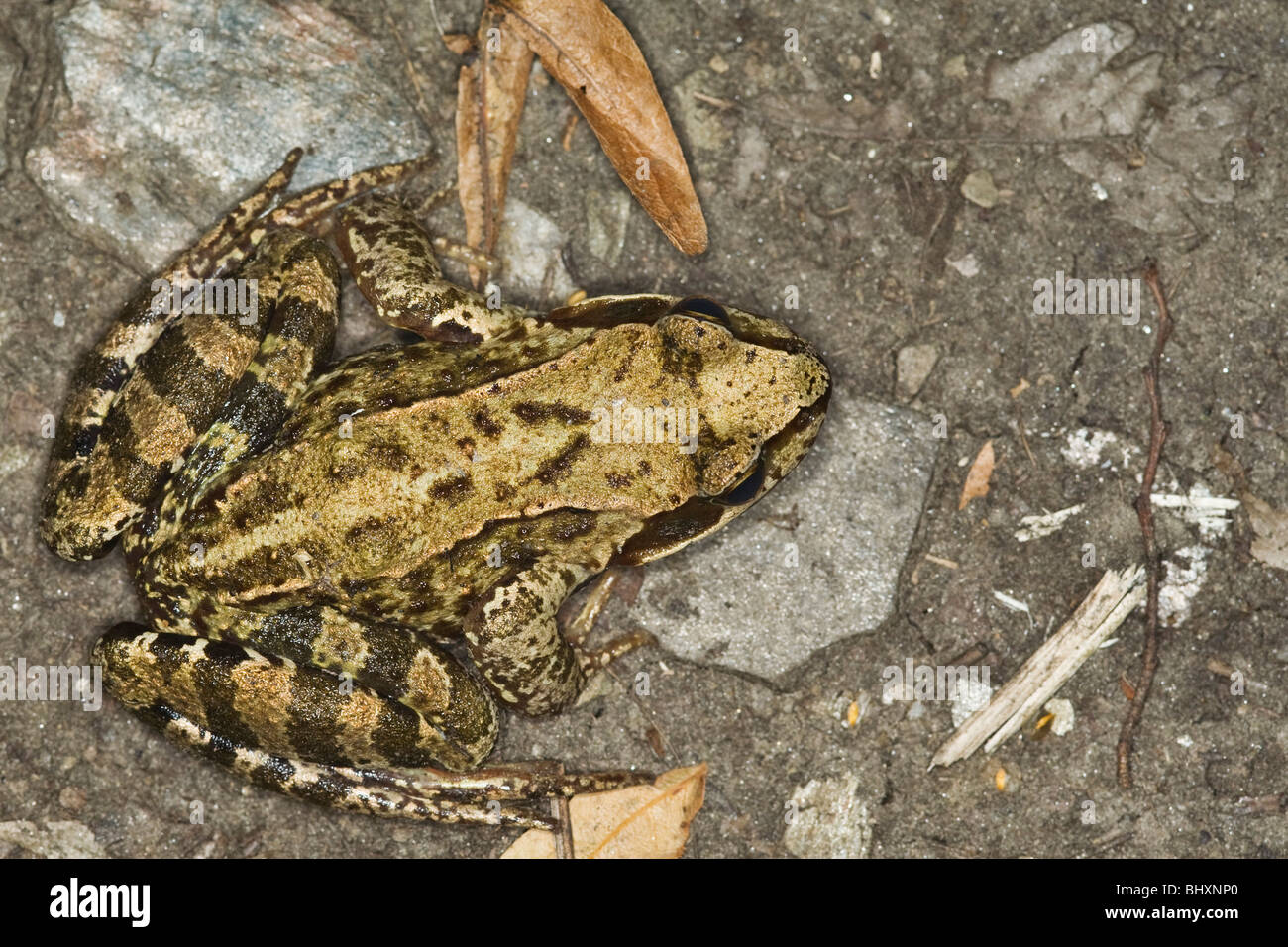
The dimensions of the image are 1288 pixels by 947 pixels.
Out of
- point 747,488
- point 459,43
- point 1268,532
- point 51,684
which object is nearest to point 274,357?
point 459,43

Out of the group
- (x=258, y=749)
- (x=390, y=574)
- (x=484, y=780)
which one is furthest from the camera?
(x=484, y=780)

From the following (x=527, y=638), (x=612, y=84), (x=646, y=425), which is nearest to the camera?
(x=646, y=425)

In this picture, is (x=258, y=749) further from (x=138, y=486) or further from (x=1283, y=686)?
(x=1283, y=686)

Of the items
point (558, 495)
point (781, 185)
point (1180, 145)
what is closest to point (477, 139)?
point (781, 185)

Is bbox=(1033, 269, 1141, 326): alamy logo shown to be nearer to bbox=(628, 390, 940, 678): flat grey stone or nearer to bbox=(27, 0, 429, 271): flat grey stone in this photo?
bbox=(628, 390, 940, 678): flat grey stone

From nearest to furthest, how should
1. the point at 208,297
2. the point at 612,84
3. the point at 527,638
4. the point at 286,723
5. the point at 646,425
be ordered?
the point at 646,425
the point at 286,723
the point at 527,638
the point at 208,297
the point at 612,84

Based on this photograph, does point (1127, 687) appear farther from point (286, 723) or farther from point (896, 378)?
point (286, 723)

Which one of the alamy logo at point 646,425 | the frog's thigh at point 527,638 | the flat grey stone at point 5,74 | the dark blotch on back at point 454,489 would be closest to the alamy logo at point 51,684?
the frog's thigh at point 527,638
